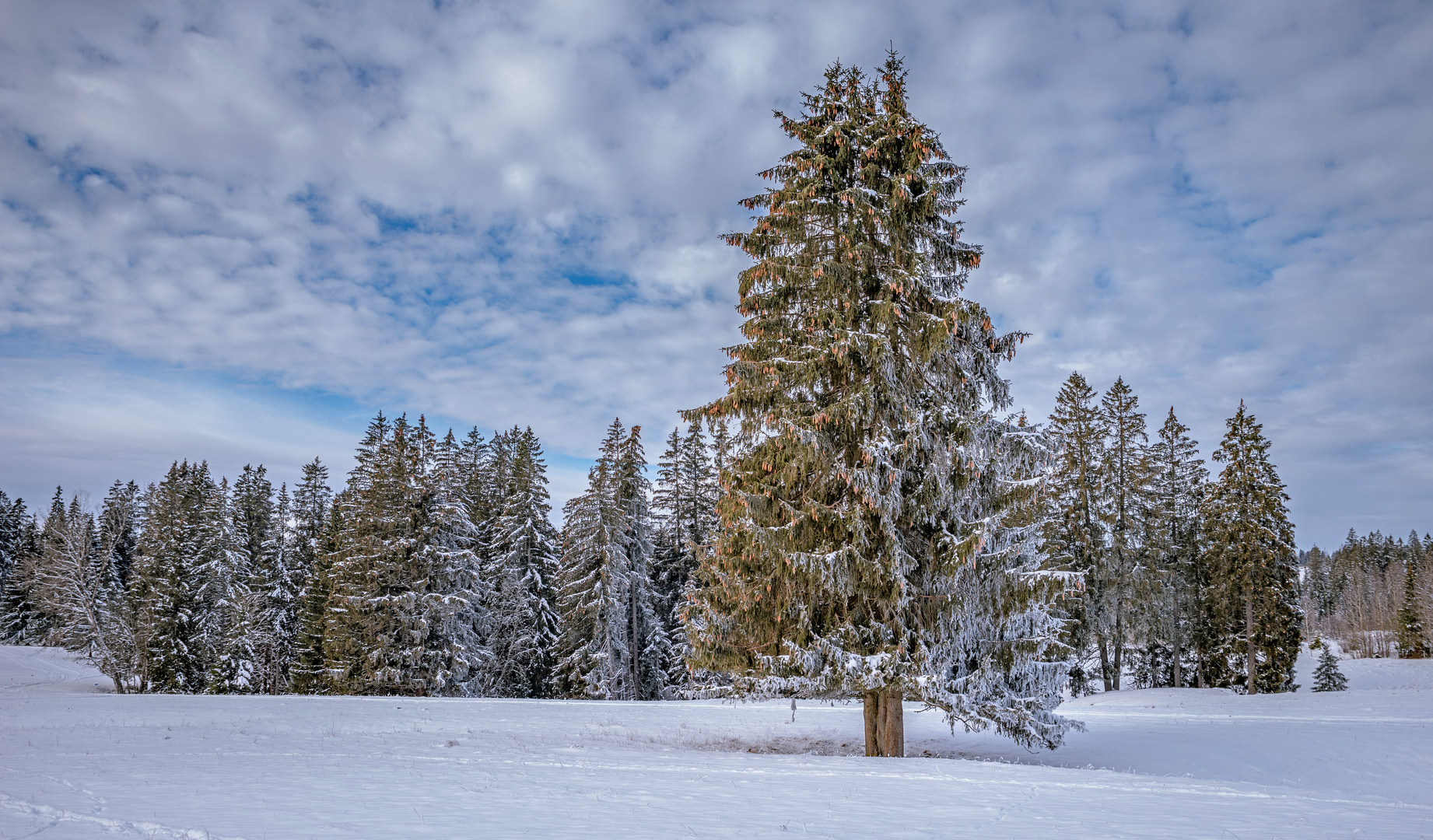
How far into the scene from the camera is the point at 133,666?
119ft

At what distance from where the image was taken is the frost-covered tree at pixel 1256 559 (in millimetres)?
30453

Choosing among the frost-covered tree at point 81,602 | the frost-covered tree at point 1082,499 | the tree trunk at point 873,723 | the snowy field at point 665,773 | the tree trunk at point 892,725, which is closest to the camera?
the snowy field at point 665,773

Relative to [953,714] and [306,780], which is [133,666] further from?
[953,714]

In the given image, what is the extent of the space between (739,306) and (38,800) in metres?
11.4

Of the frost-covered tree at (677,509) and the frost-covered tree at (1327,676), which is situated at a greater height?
the frost-covered tree at (677,509)

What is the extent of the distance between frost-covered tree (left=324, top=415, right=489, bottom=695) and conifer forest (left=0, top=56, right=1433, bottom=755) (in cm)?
14

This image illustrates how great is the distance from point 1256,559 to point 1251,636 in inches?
134

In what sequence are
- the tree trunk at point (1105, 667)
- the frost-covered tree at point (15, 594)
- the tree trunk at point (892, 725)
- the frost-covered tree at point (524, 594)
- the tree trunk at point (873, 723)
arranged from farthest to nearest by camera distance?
the frost-covered tree at point (15, 594) < the frost-covered tree at point (524, 594) < the tree trunk at point (1105, 667) < the tree trunk at point (873, 723) < the tree trunk at point (892, 725)

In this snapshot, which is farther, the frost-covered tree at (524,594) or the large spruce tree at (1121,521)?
the frost-covered tree at (524,594)

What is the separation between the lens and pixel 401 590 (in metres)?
29.7

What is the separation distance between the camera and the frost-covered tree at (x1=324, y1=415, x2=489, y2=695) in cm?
2862

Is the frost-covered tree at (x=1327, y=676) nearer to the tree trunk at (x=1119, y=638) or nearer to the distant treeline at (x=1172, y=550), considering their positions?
the distant treeline at (x=1172, y=550)

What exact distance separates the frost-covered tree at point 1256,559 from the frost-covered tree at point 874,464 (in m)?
24.5

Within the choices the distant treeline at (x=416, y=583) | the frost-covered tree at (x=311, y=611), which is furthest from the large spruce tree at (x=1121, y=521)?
the frost-covered tree at (x=311, y=611)
